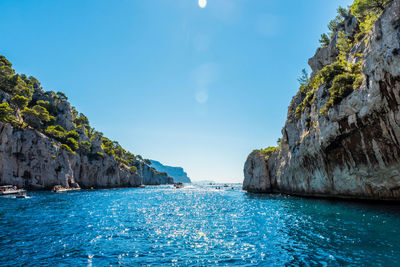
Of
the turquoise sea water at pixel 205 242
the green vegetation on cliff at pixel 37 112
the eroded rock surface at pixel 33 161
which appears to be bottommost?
the turquoise sea water at pixel 205 242

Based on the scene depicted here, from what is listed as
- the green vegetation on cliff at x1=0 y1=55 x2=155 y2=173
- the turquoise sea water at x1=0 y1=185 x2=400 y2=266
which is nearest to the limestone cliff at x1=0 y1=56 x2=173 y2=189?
the green vegetation on cliff at x1=0 y1=55 x2=155 y2=173

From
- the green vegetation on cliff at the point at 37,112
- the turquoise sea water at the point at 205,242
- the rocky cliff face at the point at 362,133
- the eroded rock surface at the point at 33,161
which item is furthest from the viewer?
the green vegetation on cliff at the point at 37,112

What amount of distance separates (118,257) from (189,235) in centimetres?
619

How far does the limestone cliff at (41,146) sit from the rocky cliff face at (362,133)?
77102mm

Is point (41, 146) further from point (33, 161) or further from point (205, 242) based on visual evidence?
point (205, 242)

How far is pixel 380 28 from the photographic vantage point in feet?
73.0

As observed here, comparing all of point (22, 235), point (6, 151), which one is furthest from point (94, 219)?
point (6, 151)

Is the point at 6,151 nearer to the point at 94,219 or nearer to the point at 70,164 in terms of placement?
the point at 70,164

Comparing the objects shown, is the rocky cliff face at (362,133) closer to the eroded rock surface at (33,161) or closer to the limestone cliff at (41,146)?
the eroded rock surface at (33,161)

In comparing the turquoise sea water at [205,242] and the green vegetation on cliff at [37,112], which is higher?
the green vegetation on cliff at [37,112]

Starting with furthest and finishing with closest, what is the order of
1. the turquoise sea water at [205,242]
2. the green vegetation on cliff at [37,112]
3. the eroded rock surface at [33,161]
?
the green vegetation on cliff at [37,112], the eroded rock surface at [33,161], the turquoise sea water at [205,242]

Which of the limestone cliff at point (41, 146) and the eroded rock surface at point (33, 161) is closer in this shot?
the eroded rock surface at point (33, 161)

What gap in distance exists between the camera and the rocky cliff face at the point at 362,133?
68.6ft

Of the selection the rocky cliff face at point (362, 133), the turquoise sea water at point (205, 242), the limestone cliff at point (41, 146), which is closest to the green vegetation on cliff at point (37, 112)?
the limestone cliff at point (41, 146)
